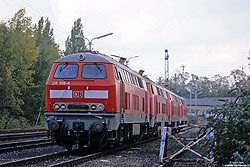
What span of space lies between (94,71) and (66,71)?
3.15ft

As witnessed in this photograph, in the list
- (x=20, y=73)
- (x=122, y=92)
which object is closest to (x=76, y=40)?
(x=20, y=73)

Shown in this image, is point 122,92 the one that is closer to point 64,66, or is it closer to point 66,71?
point 66,71

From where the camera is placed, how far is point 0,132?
24.9 metres

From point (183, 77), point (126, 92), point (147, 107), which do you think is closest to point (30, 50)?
point (147, 107)

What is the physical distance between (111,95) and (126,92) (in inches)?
82.4

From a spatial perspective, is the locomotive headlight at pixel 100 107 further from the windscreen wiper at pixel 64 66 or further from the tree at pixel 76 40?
the tree at pixel 76 40

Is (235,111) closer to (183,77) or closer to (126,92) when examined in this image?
(126,92)

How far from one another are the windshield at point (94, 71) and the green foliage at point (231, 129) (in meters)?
6.50

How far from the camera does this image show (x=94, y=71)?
45.5ft

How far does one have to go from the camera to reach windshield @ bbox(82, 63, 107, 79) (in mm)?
13752

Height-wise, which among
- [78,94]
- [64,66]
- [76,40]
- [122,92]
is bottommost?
[78,94]

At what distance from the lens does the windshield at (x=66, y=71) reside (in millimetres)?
13773

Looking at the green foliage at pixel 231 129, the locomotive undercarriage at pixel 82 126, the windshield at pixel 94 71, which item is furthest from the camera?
the windshield at pixel 94 71

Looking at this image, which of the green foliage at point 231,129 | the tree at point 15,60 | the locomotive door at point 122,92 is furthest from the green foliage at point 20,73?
the green foliage at point 231,129
